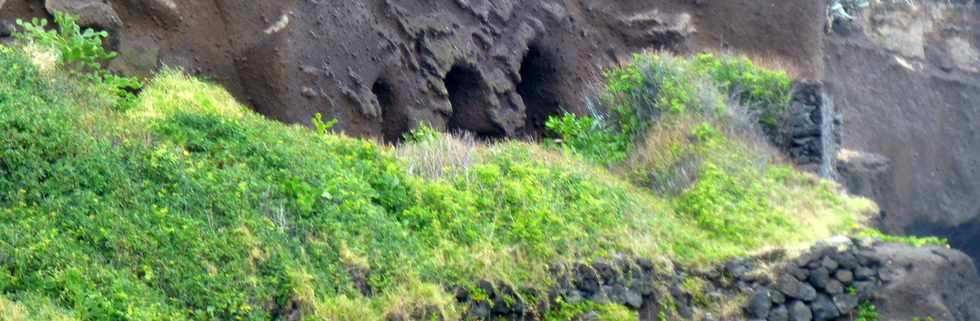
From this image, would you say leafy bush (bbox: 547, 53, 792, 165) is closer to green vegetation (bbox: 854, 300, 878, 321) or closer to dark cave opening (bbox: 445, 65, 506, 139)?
dark cave opening (bbox: 445, 65, 506, 139)

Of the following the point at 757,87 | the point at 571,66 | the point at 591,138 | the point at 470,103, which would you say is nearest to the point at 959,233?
the point at 757,87

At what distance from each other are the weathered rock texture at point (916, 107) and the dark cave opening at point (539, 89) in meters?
6.57

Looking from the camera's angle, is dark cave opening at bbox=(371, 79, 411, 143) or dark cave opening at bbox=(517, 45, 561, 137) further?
dark cave opening at bbox=(517, 45, 561, 137)

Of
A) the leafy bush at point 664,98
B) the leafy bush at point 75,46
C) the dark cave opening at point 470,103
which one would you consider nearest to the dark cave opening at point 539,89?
the leafy bush at point 664,98

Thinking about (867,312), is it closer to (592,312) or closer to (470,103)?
(592,312)

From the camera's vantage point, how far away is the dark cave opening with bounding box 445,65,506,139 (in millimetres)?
16312

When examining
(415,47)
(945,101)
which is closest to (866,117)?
(945,101)

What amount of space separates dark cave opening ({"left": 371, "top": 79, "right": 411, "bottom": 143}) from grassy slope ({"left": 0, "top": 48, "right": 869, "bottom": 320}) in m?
→ 1.88

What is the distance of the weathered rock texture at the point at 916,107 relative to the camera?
2317cm

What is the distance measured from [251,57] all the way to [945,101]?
15124mm

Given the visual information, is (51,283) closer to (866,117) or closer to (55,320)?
(55,320)

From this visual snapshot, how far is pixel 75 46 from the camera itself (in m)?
11.7

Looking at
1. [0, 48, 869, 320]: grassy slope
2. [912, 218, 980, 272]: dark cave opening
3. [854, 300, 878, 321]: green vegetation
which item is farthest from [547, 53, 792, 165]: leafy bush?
[912, 218, 980, 272]: dark cave opening

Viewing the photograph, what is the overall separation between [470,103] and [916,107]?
10874 millimetres
